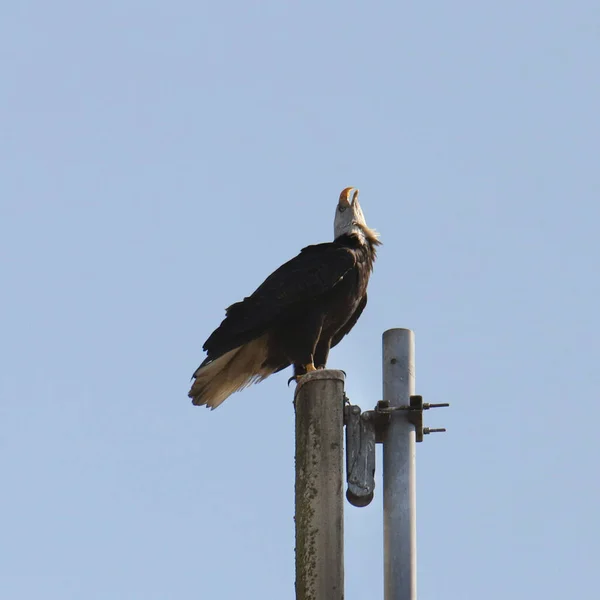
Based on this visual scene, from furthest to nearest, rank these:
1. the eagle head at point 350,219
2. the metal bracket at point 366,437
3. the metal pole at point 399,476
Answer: the eagle head at point 350,219, the metal bracket at point 366,437, the metal pole at point 399,476

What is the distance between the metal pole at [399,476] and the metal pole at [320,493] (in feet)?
0.52

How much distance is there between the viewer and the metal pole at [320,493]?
12.6ft

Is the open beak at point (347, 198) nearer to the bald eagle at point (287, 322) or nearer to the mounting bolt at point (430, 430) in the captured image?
the bald eagle at point (287, 322)

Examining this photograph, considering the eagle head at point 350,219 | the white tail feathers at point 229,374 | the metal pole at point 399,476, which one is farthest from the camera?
the eagle head at point 350,219

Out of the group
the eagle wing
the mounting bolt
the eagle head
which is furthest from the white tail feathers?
the mounting bolt

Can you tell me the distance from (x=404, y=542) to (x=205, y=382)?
3.46 metres

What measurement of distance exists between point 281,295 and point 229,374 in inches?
22.6

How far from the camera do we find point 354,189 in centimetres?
862

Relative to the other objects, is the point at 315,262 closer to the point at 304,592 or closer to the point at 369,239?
the point at 369,239

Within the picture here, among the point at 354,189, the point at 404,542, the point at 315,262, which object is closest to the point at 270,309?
the point at 315,262

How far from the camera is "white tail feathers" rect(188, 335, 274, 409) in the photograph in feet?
23.4

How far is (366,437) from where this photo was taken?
4.19m

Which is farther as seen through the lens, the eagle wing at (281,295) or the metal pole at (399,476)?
the eagle wing at (281,295)

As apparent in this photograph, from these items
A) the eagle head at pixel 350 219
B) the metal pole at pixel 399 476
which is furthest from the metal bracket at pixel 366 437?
the eagle head at pixel 350 219
